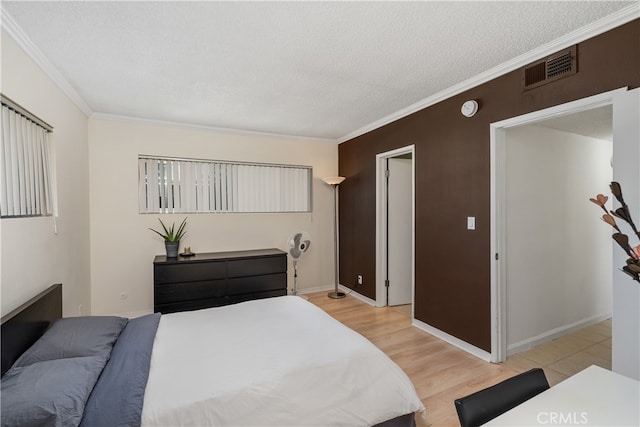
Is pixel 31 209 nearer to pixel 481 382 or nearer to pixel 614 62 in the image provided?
pixel 481 382

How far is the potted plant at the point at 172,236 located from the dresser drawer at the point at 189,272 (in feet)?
0.99

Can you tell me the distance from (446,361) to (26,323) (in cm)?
309

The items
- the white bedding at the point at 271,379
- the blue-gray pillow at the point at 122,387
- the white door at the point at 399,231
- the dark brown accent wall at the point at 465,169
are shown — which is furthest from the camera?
the white door at the point at 399,231

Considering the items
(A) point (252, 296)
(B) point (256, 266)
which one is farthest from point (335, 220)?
(A) point (252, 296)

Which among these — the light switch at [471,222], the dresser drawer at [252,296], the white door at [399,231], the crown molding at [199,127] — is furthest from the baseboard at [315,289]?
the light switch at [471,222]

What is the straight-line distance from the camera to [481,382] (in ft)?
7.59

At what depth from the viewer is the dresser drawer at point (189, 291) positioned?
3.41 metres

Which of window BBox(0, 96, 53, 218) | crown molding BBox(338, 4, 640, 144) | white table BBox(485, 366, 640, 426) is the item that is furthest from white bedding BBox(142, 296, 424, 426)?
crown molding BBox(338, 4, 640, 144)

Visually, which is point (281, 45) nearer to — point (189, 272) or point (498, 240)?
point (498, 240)

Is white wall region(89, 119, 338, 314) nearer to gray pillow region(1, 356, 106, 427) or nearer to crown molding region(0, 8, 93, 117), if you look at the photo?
crown molding region(0, 8, 93, 117)

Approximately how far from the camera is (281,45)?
2.07 m

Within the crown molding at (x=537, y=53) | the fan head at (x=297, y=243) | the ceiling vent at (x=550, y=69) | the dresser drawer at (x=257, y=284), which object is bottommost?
the dresser drawer at (x=257, y=284)

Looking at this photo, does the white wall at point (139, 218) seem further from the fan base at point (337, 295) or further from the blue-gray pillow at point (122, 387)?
the blue-gray pillow at point (122, 387)

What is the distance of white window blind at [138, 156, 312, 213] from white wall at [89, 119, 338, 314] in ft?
0.33
